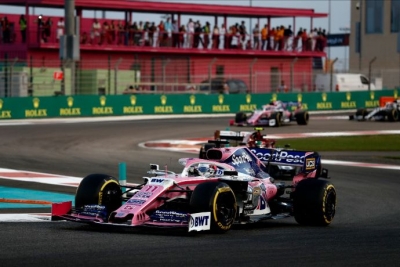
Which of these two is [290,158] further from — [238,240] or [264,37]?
[264,37]

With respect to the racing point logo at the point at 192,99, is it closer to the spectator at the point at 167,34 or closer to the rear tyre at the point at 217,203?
the spectator at the point at 167,34

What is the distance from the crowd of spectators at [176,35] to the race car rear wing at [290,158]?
1266 inches

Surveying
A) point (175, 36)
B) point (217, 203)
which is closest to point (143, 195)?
point (217, 203)

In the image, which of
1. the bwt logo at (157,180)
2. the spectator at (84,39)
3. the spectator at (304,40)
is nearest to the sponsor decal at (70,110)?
the spectator at (84,39)

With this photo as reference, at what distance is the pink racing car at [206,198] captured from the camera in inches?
478

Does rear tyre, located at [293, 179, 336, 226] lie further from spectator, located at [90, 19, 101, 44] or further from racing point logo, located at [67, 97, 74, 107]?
spectator, located at [90, 19, 101, 44]

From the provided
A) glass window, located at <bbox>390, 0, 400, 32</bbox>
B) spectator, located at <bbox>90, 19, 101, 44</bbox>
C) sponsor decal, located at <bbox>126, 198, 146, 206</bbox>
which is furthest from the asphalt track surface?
glass window, located at <bbox>390, 0, 400, 32</bbox>

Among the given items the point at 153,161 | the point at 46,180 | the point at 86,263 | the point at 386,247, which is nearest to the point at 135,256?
the point at 86,263

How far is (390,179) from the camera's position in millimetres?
20562

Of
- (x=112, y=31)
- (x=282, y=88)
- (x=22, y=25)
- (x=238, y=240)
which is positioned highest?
(x=22, y=25)

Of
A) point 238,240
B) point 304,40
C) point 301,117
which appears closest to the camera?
point 238,240

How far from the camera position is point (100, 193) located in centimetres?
1303

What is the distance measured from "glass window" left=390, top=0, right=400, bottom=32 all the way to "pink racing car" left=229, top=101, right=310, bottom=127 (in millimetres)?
43470

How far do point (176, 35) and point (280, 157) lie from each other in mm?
36450
